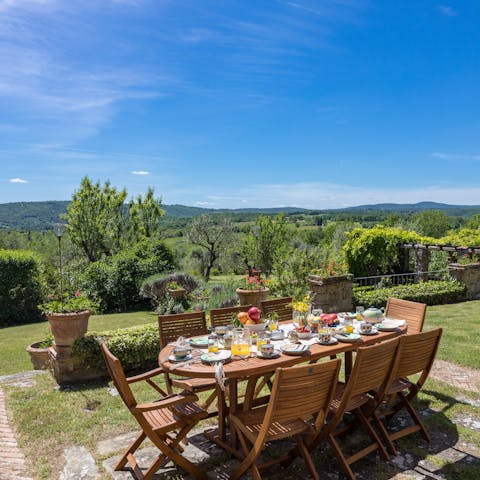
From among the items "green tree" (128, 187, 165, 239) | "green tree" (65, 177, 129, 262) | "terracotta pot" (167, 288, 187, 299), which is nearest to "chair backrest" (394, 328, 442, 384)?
"terracotta pot" (167, 288, 187, 299)

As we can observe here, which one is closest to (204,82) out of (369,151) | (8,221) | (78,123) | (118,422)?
(78,123)

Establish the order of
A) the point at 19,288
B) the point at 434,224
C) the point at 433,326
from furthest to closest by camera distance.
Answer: the point at 434,224
the point at 19,288
the point at 433,326

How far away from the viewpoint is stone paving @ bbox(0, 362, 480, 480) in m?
2.96

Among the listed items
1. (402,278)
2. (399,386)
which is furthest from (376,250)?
(399,386)

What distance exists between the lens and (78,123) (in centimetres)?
1190

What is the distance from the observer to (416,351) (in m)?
3.36

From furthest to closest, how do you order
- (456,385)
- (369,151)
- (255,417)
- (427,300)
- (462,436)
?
(369,151) < (427,300) < (456,385) < (462,436) < (255,417)

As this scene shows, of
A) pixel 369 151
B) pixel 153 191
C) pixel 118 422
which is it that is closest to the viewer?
pixel 118 422

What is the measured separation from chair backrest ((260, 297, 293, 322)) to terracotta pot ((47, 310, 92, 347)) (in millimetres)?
2410

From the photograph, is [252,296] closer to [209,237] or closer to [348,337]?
[348,337]

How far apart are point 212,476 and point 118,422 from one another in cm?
137

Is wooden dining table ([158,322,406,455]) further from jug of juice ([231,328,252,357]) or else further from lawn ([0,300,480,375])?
lawn ([0,300,480,375])

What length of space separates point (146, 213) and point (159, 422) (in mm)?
24164

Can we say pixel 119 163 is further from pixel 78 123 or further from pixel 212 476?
pixel 212 476
